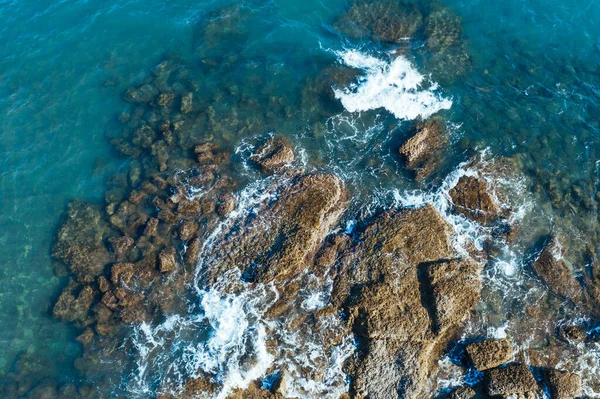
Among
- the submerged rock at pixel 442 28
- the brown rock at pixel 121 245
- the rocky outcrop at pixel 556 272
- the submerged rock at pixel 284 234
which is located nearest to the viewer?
the rocky outcrop at pixel 556 272

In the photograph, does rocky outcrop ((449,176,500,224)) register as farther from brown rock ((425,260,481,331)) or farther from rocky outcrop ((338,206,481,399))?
brown rock ((425,260,481,331))

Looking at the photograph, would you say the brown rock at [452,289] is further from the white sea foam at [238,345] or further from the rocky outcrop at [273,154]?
the rocky outcrop at [273,154]

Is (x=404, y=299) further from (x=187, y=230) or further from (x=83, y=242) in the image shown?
(x=83, y=242)

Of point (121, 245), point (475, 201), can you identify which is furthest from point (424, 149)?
point (121, 245)

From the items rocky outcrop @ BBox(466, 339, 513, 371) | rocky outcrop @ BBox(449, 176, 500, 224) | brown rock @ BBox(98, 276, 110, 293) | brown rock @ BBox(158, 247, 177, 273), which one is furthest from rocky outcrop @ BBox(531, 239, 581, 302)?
brown rock @ BBox(98, 276, 110, 293)

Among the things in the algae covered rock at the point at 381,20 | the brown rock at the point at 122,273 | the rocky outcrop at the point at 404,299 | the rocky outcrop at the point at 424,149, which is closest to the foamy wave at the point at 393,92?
the rocky outcrop at the point at 424,149

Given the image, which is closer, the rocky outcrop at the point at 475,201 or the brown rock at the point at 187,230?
the rocky outcrop at the point at 475,201
